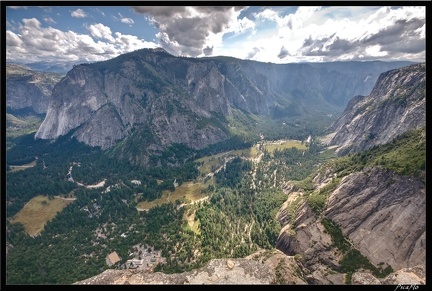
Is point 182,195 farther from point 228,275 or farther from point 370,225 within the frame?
point 370,225

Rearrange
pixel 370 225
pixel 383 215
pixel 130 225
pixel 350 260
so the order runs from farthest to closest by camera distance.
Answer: pixel 130 225 < pixel 370 225 < pixel 383 215 < pixel 350 260

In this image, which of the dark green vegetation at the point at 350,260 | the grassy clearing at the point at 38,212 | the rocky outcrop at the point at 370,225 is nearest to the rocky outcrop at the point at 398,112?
the rocky outcrop at the point at 370,225

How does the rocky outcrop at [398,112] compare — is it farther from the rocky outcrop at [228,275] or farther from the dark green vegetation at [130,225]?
the rocky outcrop at [228,275]

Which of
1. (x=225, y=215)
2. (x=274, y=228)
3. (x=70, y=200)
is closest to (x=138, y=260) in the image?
(x=225, y=215)

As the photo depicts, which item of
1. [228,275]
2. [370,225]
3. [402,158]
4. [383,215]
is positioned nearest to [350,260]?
[370,225]

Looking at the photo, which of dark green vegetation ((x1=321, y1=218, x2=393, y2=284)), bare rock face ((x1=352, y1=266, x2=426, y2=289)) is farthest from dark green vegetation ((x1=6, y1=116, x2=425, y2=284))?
bare rock face ((x1=352, y1=266, x2=426, y2=289))

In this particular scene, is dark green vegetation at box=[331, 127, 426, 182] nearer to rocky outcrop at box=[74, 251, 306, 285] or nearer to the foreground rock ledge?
rocky outcrop at box=[74, 251, 306, 285]
